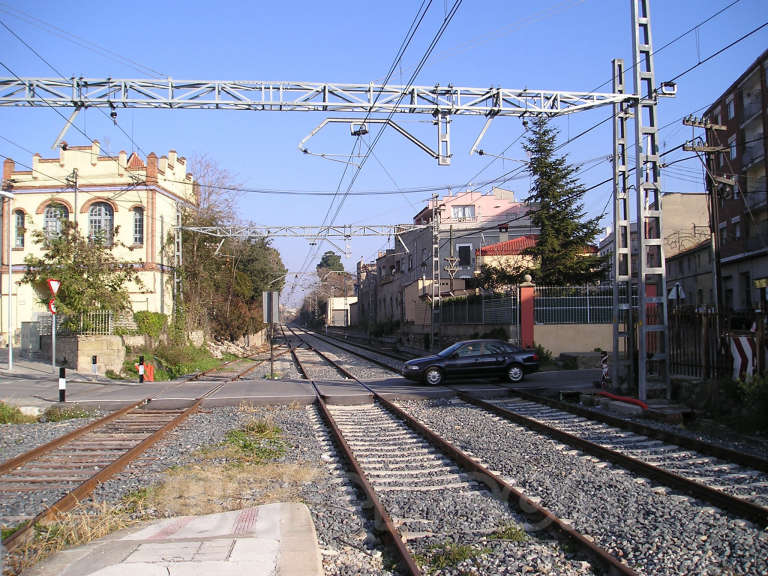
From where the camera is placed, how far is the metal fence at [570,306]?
29484 mm

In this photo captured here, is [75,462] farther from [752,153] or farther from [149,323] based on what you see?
[752,153]

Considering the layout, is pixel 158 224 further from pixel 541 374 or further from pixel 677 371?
pixel 677 371

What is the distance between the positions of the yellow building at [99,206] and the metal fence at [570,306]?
20033mm

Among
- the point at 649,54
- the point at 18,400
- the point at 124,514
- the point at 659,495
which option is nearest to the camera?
the point at 124,514

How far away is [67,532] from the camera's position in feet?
19.8

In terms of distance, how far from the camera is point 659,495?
24.0 ft

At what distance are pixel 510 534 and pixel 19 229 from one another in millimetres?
37386

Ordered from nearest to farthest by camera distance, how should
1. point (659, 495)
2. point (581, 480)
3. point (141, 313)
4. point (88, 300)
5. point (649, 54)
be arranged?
point (659, 495) → point (581, 480) → point (649, 54) → point (88, 300) → point (141, 313)

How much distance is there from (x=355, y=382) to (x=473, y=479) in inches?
558

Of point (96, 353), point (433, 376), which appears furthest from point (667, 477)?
point (96, 353)

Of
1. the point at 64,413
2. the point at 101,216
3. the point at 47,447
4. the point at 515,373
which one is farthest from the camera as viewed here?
the point at 101,216

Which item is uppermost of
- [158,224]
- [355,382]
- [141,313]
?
[158,224]

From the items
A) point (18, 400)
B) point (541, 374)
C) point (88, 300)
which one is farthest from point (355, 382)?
point (88, 300)

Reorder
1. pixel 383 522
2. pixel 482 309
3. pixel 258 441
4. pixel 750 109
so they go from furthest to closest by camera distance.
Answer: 1. pixel 750 109
2. pixel 482 309
3. pixel 258 441
4. pixel 383 522
